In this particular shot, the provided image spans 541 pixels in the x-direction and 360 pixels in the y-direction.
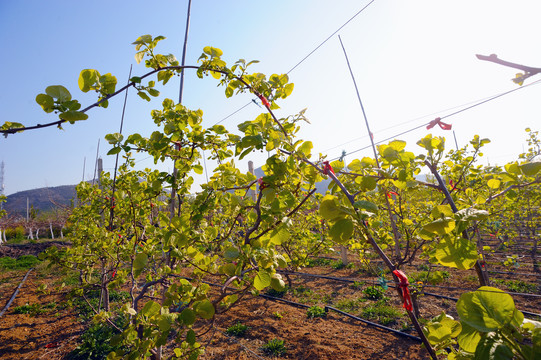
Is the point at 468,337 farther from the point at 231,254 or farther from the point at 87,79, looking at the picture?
Answer: the point at 87,79

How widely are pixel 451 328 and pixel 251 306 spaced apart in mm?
4890

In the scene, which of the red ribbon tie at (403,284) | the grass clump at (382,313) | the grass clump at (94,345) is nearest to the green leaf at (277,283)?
the red ribbon tie at (403,284)

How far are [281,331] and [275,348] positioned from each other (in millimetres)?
535

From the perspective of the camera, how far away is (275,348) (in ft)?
12.0

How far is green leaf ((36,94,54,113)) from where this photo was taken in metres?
0.90

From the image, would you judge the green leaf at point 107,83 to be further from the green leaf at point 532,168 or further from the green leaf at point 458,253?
the green leaf at point 532,168

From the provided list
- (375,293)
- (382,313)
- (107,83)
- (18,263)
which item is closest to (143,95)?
(107,83)

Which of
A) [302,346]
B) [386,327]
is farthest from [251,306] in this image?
[386,327]

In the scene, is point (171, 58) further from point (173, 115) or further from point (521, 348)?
point (521, 348)

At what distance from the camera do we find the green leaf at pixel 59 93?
0.92 metres

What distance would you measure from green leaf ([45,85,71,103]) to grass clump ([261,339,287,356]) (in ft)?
12.3

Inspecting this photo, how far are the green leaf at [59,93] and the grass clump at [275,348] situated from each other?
3.75 metres

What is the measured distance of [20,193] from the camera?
86.4 metres

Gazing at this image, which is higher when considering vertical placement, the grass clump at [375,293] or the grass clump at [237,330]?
the grass clump at [237,330]
